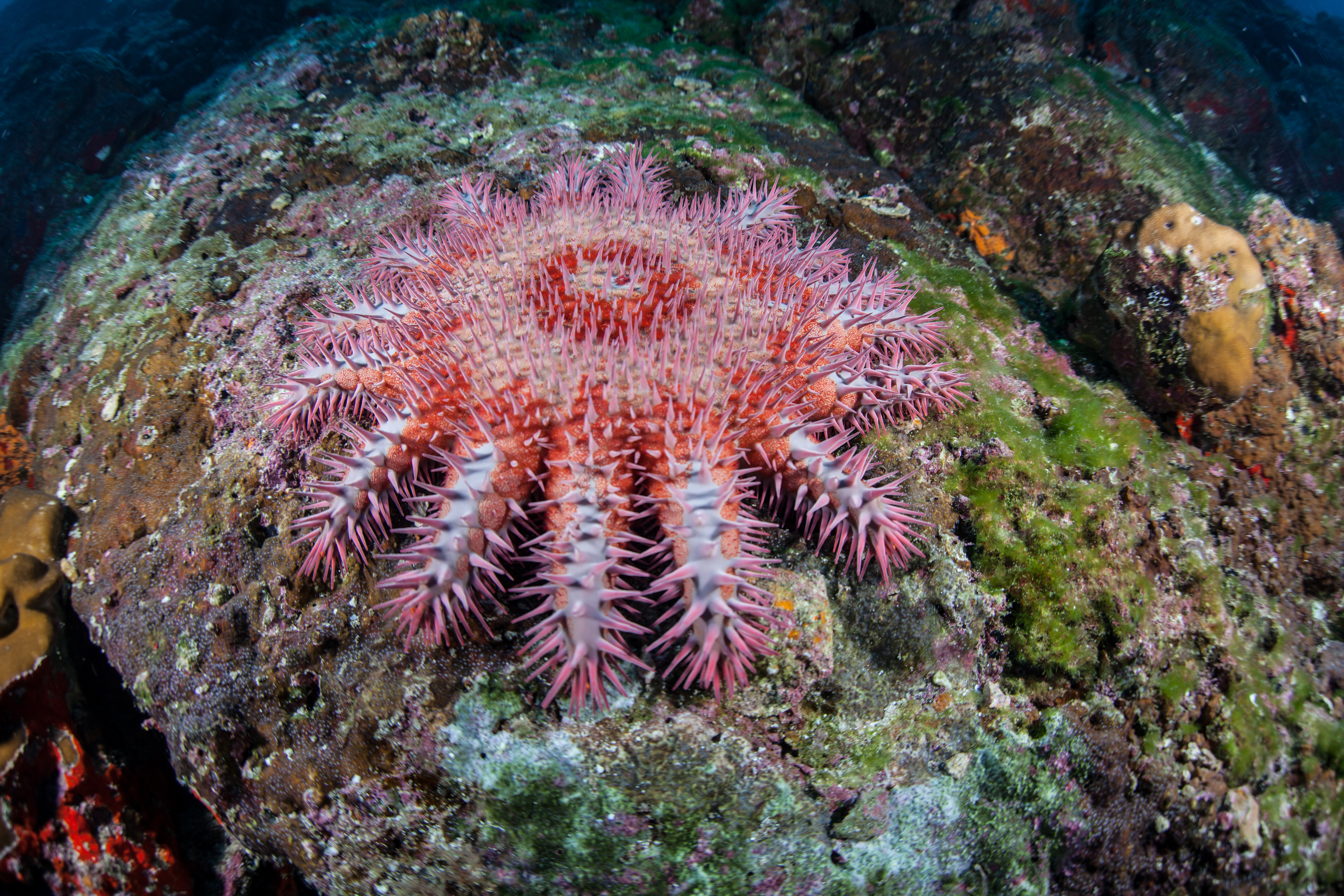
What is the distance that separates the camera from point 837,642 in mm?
2582

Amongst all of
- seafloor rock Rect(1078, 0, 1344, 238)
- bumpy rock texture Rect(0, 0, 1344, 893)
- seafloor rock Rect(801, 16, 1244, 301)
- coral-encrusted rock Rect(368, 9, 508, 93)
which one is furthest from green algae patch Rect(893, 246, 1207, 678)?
seafloor rock Rect(1078, 0, 1344, 238)

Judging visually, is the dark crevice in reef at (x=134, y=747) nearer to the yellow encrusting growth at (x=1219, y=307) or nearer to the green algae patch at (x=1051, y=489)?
the green algae patch at (x=1051, y=489)

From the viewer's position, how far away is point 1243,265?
3.32 m

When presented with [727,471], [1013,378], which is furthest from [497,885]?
[1013,378]

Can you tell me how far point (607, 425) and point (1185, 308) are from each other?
3.54 meters

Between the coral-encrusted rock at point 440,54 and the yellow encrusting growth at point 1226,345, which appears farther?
the coral-encrusted rock at point 440,54

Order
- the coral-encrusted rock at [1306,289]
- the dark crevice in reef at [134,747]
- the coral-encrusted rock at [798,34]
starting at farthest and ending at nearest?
the coral-encrusted rock at [798,34]
the coral-encrusted rock at [1306,289]
the dark crevice in reef at [134,747]

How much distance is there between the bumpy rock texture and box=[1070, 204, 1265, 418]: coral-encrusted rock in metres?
0.06

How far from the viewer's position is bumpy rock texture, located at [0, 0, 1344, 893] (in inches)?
97.0

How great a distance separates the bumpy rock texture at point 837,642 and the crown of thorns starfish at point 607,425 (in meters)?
0.30

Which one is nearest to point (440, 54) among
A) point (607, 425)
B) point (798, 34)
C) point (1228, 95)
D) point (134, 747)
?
point (798, 34)

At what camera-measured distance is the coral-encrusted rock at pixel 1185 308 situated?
3.32m

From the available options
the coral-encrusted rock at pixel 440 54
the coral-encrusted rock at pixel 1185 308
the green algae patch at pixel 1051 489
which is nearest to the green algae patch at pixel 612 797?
the green algae patch at pixel 1051 489

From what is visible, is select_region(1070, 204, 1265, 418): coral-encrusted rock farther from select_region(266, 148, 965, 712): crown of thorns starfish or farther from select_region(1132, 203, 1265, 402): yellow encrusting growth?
select_region(266, 148, 965, 712): crown of thorns starfish
